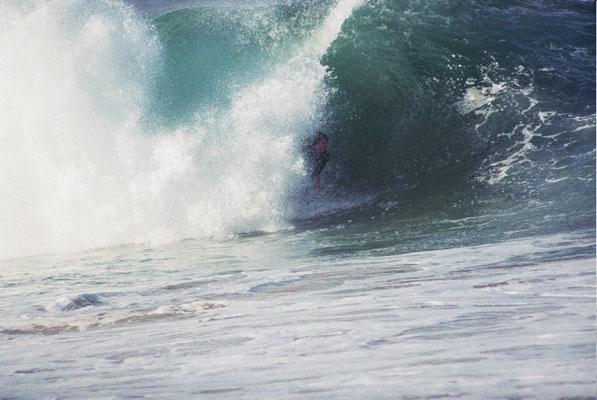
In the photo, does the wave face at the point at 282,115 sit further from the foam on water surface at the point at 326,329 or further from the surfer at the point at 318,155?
the foam on water surface at the point at 326,329

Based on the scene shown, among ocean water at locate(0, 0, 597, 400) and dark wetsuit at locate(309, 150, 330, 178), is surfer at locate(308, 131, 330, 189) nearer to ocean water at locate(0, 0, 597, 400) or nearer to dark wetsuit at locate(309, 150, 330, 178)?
dark wetsuit at locate(309, 150, 330, 178)

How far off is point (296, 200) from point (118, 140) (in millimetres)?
3616

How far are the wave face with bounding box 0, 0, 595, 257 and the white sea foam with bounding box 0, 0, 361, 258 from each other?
31mm

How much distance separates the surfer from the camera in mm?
10875

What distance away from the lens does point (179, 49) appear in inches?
618

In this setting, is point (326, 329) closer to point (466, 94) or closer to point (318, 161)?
point (318, 161)

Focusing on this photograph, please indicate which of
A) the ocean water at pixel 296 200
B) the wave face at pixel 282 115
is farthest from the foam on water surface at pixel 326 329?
the wave face at pixel 282 115

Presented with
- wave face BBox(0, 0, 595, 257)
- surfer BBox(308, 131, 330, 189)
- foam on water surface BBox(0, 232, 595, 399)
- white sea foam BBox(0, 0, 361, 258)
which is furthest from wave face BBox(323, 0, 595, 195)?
foam on water surface BBox(0, 232, 595, 399)

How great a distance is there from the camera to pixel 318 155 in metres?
11.2

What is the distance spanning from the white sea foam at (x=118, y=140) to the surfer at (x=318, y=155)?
10.0 inches

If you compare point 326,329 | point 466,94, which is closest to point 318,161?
point 466,94

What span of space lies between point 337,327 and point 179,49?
12054 millimetres

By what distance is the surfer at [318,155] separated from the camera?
1088 centimetres

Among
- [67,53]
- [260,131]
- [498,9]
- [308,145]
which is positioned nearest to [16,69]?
[67,53]
